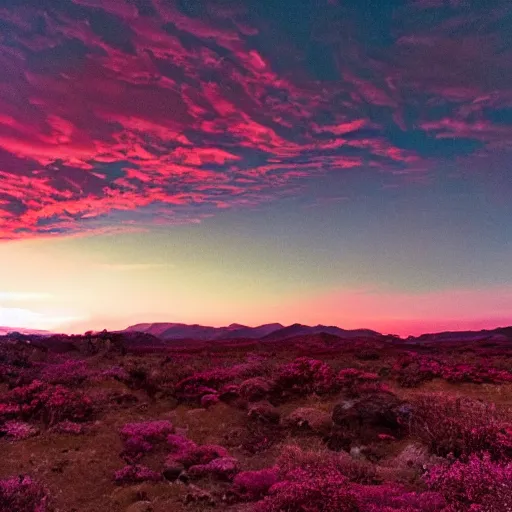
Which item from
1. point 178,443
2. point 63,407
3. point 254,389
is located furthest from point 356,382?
point 63,407

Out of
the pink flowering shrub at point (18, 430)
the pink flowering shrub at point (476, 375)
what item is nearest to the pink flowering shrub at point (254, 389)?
the pink flowering shrub at point (18, 430)

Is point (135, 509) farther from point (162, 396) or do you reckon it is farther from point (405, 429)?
point (162, 396)

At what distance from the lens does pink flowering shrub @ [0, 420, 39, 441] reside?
56.8ft

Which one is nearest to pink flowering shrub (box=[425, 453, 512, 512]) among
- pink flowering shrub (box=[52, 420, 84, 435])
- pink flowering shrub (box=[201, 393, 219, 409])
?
pink flowering shrub (box=[52, 420, 84, 435])

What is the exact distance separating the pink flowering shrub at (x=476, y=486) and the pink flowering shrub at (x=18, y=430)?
1354cm

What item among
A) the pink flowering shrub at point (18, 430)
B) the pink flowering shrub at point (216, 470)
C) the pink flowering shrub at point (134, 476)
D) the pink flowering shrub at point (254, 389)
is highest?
the pink flowering shrub at point (254, 389)

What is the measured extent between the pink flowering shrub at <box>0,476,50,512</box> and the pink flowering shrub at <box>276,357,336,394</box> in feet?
41.8

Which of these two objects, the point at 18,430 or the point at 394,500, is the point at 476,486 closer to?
the point at 394,500

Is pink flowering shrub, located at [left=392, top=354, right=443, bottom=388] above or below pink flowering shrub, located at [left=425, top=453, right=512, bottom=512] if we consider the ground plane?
above

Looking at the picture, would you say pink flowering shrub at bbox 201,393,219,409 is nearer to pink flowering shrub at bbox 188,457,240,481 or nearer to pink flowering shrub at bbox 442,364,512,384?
pink flowering shrub at bbox 188,457,240,481

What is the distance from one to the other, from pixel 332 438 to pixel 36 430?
407 inches

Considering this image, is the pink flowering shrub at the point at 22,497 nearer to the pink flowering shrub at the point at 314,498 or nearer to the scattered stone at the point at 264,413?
the pink flowering shrub at the point at 314,498

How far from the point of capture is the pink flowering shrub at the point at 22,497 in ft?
35.7

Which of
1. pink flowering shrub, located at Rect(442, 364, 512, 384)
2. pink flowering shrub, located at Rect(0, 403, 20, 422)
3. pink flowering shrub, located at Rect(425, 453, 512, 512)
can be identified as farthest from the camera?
pink flowering shrub, located at Rect(442, 364, 512, 384)
